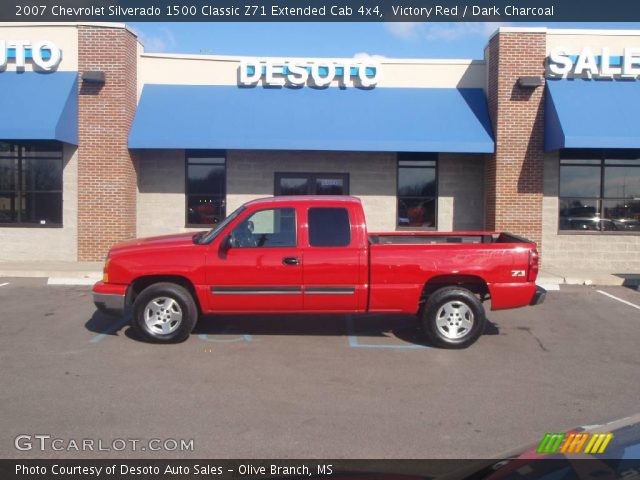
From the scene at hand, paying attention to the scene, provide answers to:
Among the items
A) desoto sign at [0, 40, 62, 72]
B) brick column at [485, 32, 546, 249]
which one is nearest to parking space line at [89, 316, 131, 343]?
desoto sign at [0, 40, 62, 72]

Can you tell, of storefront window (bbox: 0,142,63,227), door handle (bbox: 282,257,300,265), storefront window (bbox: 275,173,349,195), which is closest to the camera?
door handle (bbox: 282,257,300,265)

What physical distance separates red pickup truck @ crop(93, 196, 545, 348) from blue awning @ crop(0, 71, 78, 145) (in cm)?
714

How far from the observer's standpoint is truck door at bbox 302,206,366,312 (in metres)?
7.98

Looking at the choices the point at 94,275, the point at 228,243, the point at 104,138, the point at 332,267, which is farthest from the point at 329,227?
the point at 104,138

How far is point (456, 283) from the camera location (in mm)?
8336

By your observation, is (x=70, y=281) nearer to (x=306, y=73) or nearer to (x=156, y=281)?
(x=156, y=281)

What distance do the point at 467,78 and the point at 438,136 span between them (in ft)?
8.03

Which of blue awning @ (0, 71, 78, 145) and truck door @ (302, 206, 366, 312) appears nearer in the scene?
truck door @ (302, 206, 366, 312)

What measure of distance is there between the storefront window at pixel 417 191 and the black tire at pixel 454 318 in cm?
819

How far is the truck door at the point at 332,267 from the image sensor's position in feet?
26.2

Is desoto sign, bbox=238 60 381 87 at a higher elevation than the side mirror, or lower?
higher

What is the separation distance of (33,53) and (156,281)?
9.54m

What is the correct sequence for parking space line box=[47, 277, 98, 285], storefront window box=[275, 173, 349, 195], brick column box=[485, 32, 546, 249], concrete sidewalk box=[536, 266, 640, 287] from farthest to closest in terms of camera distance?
storefront window box=[275, 173, 349, 195] < brick column box=[485, 32, 546, 249] < concrete sidewalk box=[536, 266, 640, 287] < parking space line box=[47, 277, 98, 285]

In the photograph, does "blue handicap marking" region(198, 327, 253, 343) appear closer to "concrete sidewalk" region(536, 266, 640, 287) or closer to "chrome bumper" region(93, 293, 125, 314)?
"chrome bumper" region(93, 293, 125, 314)
